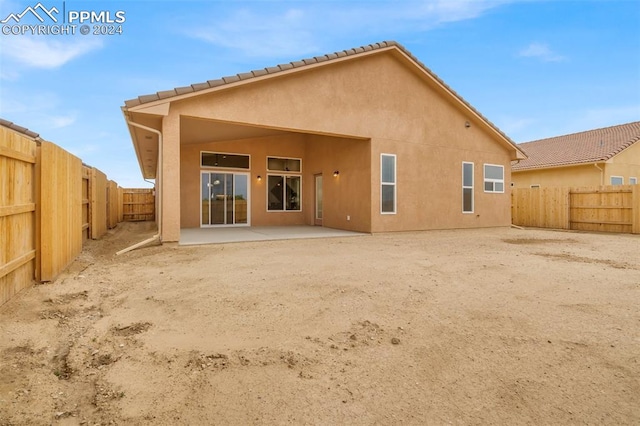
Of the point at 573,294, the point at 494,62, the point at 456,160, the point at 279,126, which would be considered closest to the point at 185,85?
the point at 279,126

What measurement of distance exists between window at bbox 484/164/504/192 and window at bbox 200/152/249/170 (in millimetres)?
9458

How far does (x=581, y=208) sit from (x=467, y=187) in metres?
5.10

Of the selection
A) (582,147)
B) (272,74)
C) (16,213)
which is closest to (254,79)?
(272,74)

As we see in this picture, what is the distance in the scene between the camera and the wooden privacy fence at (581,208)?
39.5 ft

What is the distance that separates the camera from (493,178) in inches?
522

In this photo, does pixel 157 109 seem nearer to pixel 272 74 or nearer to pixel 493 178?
pixel 272 74

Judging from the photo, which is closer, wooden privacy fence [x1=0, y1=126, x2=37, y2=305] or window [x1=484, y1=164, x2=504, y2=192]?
wooden privacy fence [x1=0, y1=126, x2=37, y2=305]

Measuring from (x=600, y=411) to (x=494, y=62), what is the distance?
60.7ft

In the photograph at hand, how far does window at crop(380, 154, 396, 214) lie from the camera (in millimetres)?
10656

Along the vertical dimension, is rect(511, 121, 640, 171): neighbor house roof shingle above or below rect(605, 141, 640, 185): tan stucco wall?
above

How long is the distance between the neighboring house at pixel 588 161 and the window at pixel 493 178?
5918 mm

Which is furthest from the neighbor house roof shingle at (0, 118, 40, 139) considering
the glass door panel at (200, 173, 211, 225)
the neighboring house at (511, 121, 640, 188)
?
the neighboring house at (511, 121, 640, 188)

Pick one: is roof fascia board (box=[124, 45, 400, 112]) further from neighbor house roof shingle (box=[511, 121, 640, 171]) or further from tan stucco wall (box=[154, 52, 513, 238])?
neighbor house roof shingle (box=[511, 121, 640, 171])

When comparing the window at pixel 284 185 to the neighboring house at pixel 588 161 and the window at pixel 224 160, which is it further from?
the neighboring house at pixel 588 161
